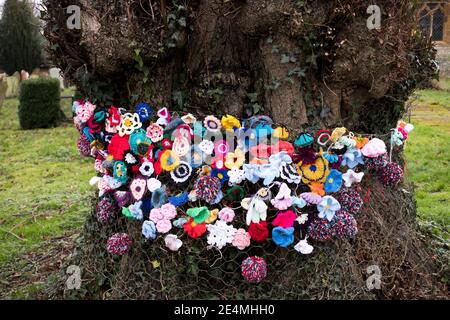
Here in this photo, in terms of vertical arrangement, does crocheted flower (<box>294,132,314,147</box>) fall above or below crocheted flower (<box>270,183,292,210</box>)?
above

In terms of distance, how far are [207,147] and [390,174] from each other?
1.28 meters

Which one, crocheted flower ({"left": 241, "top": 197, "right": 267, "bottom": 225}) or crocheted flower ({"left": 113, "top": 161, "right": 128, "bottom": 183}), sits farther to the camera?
crocheted flower ({"left": 113, "top": 161, "right": 128, "bottom": 183})

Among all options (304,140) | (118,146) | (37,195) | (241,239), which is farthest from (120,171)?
(37,195)

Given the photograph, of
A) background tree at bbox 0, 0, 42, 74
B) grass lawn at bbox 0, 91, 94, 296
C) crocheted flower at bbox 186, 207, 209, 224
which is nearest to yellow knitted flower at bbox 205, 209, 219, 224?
crocheted flower at bbox 186, 207, 209, 224

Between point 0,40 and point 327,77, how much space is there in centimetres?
2143

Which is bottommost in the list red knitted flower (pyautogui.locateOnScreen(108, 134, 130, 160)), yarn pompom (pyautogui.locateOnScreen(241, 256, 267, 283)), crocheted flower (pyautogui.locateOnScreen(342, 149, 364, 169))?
yarn pompom (pyautogui.locateOnScreen(241, 256, 267, 283))

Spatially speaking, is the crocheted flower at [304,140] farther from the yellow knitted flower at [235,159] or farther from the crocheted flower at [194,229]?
the crocheted flower at [194,229]

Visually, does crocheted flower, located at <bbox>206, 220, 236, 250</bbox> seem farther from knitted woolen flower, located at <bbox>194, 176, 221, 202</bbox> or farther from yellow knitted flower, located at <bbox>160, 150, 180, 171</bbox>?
yellow knitted flower, located at <bbox>160, 150, 180, 171</bbox>

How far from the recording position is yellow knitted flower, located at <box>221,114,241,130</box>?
10.8 ft

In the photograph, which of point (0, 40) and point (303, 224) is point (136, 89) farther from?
point (0, 40)

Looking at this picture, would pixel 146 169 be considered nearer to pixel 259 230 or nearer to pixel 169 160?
pixel 169 160

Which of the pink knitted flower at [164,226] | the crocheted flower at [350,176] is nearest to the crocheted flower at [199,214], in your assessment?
the pink knitted flower at [164,226]

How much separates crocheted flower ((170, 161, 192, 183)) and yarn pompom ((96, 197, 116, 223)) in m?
0.58

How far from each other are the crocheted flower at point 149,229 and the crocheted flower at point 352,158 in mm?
1239
